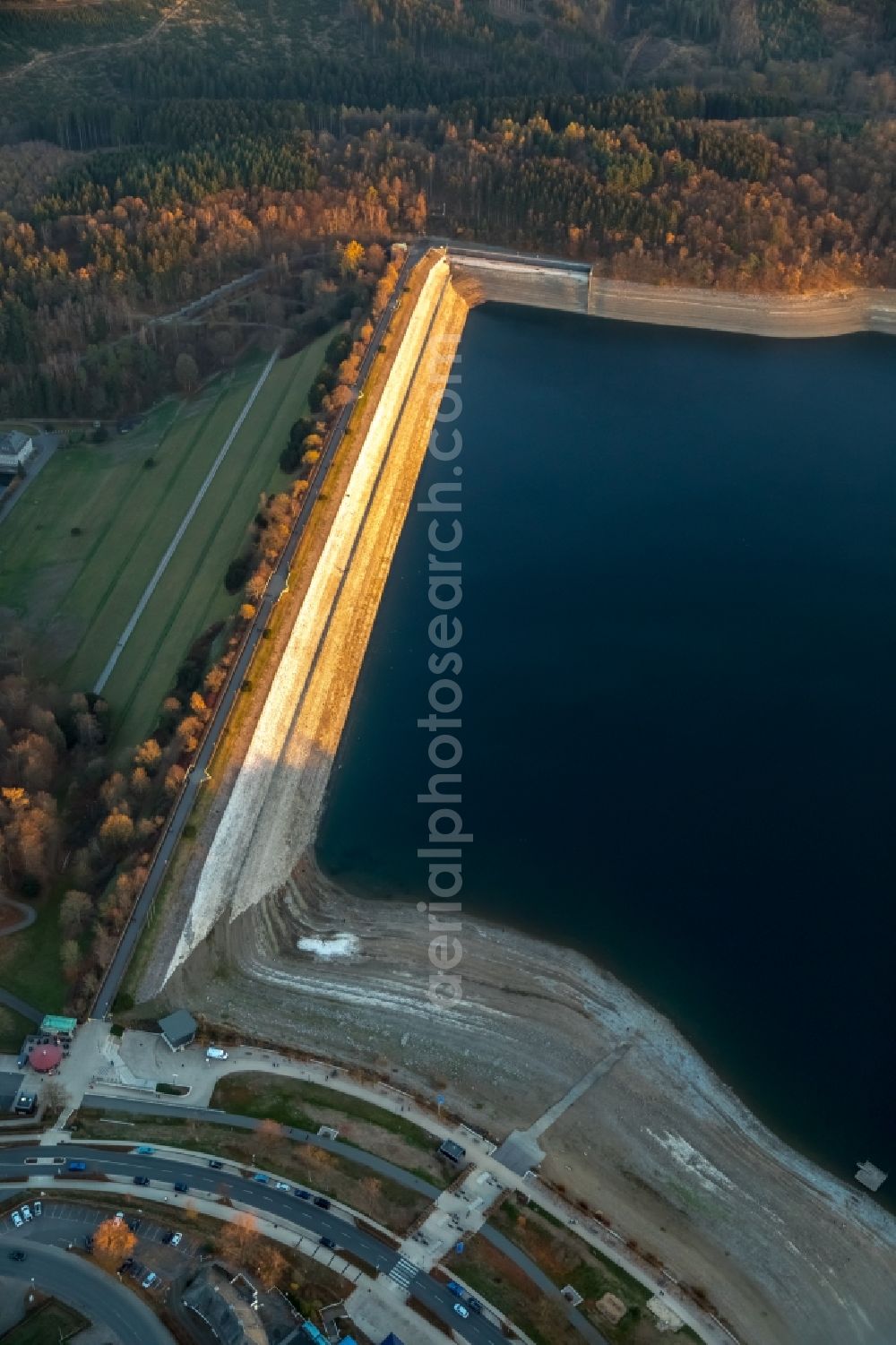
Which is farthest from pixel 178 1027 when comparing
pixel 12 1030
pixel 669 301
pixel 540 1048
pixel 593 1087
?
pixel 669 301

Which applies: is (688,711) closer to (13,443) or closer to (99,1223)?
(99,1223)

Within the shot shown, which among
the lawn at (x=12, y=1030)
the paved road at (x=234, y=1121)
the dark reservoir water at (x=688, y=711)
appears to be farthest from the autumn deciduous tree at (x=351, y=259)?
the paved road at (x=234, y=1121)

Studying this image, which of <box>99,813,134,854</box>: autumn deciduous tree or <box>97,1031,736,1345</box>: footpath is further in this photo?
<box>99,813,134,854</box>: autumn deciduous tree

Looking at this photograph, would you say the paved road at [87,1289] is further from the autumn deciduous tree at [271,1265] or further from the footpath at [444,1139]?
the footpath at [444,1139]

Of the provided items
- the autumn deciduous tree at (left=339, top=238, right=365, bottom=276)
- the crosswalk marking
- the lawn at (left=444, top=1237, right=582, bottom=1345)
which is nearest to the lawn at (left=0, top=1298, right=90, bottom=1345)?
the crosswalk marking

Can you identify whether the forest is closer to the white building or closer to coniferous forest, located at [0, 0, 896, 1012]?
coniferous forest, located at [0, 0, 896, 1012]
